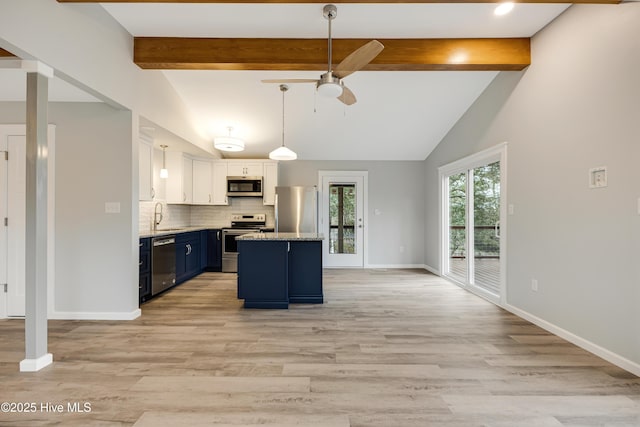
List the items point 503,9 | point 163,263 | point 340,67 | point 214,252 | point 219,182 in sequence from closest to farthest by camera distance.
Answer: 1. point 340,67
2. point 503,9
3. point 163,263
4. point 214,252
5. point 219,182

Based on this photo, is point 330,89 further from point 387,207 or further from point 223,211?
point 223,211

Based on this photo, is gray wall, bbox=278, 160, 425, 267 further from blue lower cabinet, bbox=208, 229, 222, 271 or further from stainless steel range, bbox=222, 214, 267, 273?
blue lower cabinet, bbox=208, 229, 222, 271

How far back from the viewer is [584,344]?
8.98 ft

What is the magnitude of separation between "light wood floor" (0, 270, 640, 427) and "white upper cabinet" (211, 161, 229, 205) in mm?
Answer: 3029

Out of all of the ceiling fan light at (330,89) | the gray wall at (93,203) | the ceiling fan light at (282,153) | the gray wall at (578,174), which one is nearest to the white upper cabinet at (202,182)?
the ceiling fan light at (282,153)

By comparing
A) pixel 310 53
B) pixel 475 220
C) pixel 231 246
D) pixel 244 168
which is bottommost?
pixel 231 246

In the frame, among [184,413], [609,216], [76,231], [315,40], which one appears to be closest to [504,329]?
[609,216]

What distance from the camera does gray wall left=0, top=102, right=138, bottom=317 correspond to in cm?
338

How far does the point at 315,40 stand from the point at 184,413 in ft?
11.0

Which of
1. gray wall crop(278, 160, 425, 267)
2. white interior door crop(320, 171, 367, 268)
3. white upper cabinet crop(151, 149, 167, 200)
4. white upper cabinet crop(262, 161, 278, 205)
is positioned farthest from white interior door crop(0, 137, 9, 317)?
white interior door crop(320, 171, 367, 268)

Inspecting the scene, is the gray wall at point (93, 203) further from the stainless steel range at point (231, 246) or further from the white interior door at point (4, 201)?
the stainless steel range at point (231, 246)

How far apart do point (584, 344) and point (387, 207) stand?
13.8ft

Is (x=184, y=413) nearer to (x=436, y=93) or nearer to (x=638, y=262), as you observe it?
(x=638, y=262)

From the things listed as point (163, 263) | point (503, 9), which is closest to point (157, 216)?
point (163, 263)
